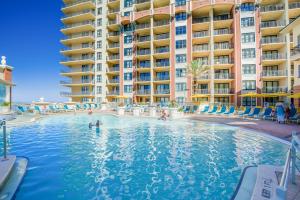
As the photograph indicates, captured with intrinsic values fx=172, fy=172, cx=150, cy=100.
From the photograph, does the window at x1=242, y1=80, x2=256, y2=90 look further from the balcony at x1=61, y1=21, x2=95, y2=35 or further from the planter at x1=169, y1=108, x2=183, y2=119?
the balcony at x1=61, y1=21, x2=95, y2=35

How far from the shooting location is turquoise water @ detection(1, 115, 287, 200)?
181 inches

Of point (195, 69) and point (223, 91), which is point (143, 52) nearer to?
point (195, 69)

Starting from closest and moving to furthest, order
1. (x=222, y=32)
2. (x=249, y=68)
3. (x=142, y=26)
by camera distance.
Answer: (x=249, y=68) < (x=222, y=32) < (x=142, y=26)

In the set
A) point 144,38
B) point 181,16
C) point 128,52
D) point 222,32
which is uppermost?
point 181,16

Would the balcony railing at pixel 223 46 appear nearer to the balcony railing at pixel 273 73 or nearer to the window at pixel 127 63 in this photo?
the balcony railing at pixel 273 73

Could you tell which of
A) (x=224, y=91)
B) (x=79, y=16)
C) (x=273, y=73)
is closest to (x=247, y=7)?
(x=273, y=73)

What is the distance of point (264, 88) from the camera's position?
3098cm

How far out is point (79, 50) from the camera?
42.7 m

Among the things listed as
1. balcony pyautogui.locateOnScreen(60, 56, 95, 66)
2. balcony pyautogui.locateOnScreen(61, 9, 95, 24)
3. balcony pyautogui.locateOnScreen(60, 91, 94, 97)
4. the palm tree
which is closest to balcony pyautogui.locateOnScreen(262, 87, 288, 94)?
the palm tree

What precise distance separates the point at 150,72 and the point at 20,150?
103 ft

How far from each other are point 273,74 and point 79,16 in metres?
44.3

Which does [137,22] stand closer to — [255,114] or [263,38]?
[263,38]

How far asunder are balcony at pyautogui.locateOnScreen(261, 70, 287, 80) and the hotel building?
0.45ft

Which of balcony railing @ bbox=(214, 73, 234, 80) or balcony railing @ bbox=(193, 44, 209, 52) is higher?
balcony railing @ bbox=(193, 44, 209, 52)
